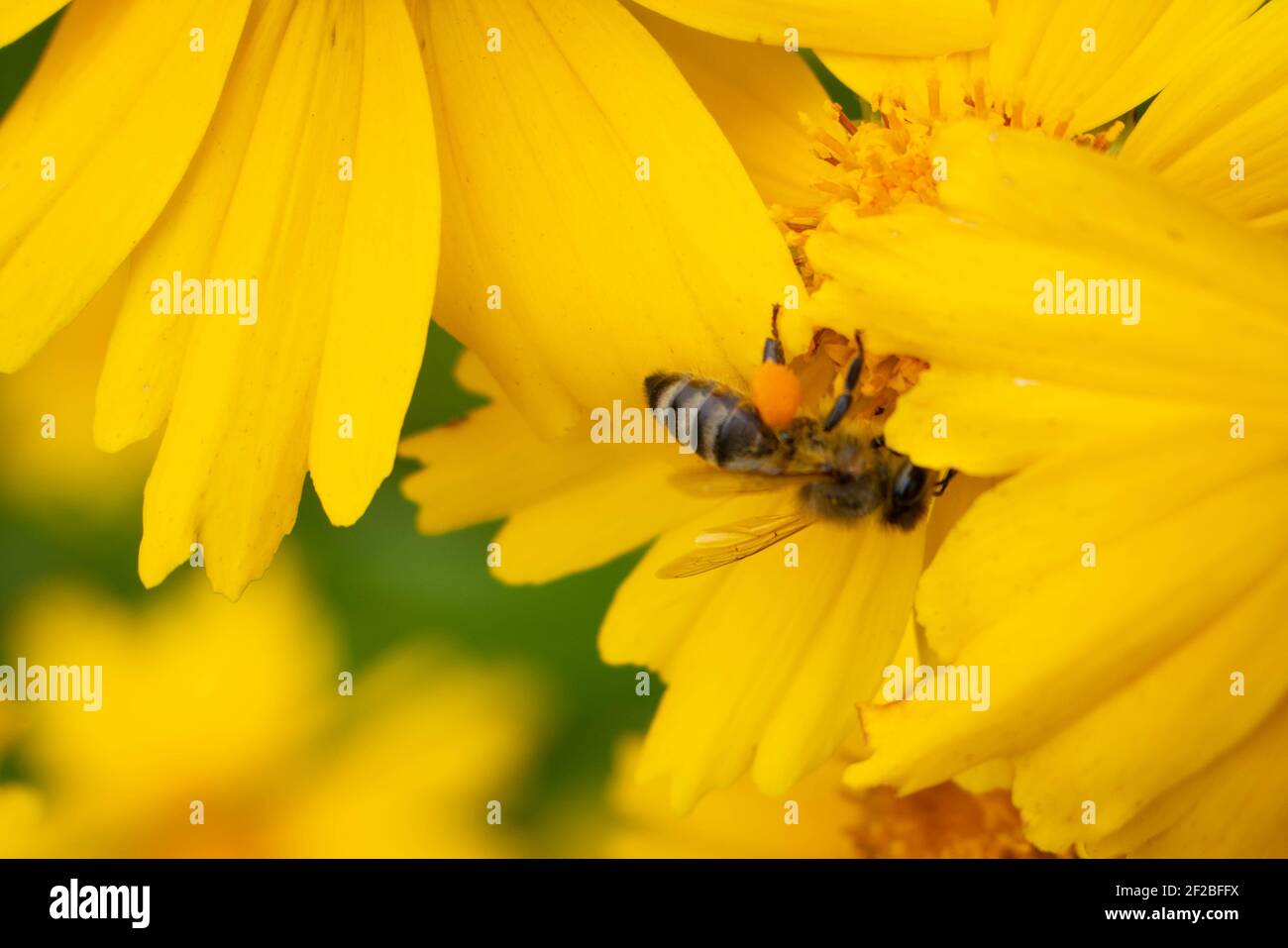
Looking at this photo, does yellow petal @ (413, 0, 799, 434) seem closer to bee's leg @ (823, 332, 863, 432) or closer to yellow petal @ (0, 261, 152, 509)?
bee's leg @ (823, 332, 863, 432)

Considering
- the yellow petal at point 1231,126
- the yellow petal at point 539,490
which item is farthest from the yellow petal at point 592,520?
the yellow petal at point 1231,126

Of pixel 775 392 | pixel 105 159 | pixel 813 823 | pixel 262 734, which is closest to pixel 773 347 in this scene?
pixel 775 392

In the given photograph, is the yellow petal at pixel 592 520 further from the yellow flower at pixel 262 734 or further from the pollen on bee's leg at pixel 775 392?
the yellow flower at pixel 262 734

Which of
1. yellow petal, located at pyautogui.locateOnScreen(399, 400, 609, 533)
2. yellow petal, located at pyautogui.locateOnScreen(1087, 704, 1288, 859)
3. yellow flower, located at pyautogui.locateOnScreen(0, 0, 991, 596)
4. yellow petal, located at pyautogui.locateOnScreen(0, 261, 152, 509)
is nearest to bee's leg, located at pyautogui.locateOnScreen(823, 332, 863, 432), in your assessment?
yellow flower, located at pyautogui.locateOnScreen(0, 0, 991, 596)

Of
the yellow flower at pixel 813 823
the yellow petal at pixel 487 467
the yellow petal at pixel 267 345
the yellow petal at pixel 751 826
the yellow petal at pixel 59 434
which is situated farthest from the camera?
the yellow petal at pixel 59 434
